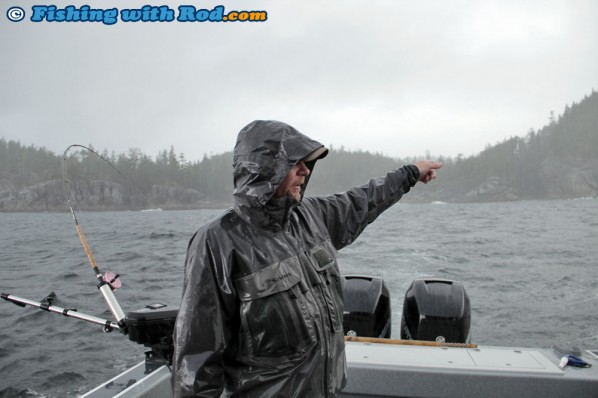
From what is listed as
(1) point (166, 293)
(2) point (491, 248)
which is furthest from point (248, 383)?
(2) point (491, 248)

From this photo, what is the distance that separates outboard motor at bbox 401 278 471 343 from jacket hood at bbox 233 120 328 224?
278 centimetres

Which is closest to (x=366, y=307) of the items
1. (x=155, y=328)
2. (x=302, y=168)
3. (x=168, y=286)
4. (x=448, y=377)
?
(x=448, y=377)

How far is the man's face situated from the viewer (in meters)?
1.74

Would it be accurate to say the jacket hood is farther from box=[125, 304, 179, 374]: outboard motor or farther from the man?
box=[125, 304, 179, 374]: outboard motor

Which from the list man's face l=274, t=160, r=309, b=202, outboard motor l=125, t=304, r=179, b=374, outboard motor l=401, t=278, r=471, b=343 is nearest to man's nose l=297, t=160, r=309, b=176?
man's face l=274, t=160, r=309, b=202

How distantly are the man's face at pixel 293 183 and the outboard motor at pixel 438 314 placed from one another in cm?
265

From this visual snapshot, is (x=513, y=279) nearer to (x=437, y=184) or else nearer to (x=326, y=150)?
(x=326, y=150)

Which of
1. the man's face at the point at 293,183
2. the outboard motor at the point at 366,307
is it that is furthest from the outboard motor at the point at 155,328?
the outboard motor at the point at 366,307

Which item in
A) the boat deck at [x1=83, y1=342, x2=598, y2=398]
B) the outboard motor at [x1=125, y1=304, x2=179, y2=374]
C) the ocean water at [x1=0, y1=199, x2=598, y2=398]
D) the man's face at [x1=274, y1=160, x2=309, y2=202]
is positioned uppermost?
the man's face at [x1=274, y1=160, x2=309, y2=202]

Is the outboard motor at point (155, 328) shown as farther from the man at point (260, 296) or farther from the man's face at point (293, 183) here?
the man's face at point (293, 183)

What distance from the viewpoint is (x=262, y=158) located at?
1.67 m

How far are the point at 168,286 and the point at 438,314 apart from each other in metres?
7.44

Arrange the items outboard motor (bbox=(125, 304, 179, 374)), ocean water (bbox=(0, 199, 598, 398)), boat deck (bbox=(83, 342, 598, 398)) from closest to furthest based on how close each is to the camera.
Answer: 1. outboard motor (bbox=(125, 304, 179, 374))
2. boat deck (bbox=(83, 342, 598, 398))
3. ocean water (bbox=(0, 199, 598, 398))

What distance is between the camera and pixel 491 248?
662 inches
